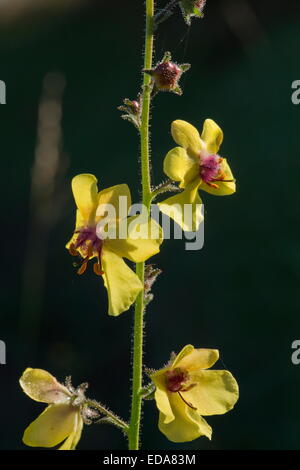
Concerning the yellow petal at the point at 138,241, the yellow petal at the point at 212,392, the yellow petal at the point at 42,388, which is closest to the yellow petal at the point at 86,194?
the yellow petal at the point at 138,241

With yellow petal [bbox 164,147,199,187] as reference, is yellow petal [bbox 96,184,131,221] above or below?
below

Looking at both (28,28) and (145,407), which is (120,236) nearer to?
(145,407)

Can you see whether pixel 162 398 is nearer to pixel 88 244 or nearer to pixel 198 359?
pixel 198 359

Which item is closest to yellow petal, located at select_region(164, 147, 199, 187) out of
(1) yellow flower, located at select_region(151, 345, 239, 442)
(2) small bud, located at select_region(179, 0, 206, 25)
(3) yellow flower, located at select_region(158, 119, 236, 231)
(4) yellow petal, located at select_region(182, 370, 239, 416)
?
(3) yellow flower, located at select_region(158, 119, 236, 231)

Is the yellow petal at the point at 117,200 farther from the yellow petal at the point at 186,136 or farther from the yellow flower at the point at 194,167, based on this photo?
the yellow petal at the point at 186,136

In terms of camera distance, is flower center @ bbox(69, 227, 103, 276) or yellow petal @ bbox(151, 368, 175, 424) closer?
yellow petal @ bbox(151, 368, 175, 424)

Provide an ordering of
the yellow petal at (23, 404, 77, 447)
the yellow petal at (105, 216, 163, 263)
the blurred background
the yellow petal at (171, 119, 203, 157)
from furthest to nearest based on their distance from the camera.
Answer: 1. the blurred background
2. the yellow petal at (171, 119, 203, 157)
3. the yellow petal at (23, 404, 77, 447)
4. the yellow petal at (105, 216, 163, 263)

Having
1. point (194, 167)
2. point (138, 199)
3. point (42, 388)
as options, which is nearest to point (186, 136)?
point (194, 167)

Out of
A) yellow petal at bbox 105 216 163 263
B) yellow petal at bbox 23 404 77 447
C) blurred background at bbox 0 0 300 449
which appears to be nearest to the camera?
yellow petal at bbox 105 216 163 263

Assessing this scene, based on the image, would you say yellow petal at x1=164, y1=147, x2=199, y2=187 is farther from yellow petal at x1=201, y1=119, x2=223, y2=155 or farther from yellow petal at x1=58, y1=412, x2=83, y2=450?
yellow petal at x1=58, y1=412, x2=83, y2=450
